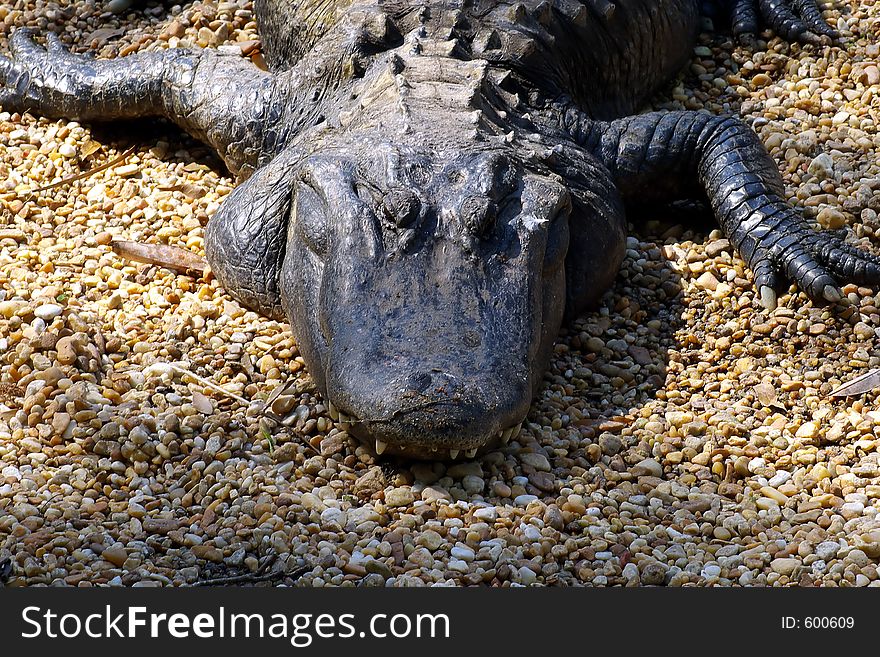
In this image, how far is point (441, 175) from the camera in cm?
415

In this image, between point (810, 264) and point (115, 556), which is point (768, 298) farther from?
point (115, 556)

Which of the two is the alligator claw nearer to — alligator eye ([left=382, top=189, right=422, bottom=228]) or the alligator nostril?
alligator eye ([left=382, top=189, right=422, bottom=228])

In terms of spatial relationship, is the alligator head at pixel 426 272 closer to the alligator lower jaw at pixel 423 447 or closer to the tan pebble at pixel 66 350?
the alligator lower jaw at pixel 423 447

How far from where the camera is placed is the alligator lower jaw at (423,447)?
11.6ft

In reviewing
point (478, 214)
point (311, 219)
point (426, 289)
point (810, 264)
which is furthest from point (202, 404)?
point (810, 264)

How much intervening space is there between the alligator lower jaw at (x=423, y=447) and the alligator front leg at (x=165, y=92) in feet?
6.39

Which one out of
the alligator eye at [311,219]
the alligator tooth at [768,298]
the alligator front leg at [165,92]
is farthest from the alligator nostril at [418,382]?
the alligator front leg at [165,92]

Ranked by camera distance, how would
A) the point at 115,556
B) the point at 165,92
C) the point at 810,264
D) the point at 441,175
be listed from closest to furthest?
the point at 115,556 < the point at 441,175 < the point at 810,264 < the point at 165,92

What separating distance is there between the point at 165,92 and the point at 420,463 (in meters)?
2.85

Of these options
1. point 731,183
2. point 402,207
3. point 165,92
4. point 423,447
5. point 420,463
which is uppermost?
point 731,183

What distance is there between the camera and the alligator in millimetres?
3666

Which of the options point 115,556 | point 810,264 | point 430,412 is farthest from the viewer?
point 810,264

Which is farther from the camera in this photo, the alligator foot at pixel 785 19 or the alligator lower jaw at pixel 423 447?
the alligator foot at pixel 785 19

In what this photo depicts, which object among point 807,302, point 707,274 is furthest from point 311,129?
point 807,302
